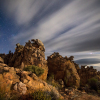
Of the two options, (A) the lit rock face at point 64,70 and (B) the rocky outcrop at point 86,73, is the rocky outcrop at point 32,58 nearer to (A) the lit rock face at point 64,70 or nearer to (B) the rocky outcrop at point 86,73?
(A) the lit rock face at point 64,70

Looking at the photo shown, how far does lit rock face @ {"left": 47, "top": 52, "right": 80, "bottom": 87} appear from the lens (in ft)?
58.8

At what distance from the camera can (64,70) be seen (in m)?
19.6

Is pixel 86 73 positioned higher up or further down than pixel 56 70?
further down

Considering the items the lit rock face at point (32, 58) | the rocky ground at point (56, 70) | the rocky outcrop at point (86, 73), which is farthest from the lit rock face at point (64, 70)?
the rocky outcrop at point (86, 73)

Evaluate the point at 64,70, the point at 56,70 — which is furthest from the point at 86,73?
the point at 56,70

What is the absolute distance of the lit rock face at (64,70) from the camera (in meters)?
17.9

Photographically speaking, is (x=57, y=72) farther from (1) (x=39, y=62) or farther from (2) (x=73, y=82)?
(1) (x=39, y=62)

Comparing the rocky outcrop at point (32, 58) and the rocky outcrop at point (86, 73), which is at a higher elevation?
the rocky outcrop at point (32, 58)

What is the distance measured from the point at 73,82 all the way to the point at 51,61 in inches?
312

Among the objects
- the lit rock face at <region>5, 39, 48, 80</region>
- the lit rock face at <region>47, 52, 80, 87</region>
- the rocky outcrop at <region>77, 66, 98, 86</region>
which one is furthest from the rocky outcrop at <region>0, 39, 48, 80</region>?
the rocky outcrop at <region>77, 66, 98, 86</region>

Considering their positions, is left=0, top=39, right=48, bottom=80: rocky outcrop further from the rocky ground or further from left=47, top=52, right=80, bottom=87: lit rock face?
left=47, top=52, right=80, bottom=87: lit rock face

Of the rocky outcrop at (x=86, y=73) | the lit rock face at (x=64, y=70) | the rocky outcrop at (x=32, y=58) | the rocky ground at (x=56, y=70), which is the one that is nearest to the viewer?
the rocky ground at (x=56, y=70)

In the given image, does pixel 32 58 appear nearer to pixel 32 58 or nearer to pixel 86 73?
pixel 32 58

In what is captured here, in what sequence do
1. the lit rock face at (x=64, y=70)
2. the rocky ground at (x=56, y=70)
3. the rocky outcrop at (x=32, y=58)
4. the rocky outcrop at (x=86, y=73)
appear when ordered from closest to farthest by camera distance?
the rocky ground at (x=56, y=70) < the rocky outcrop at (x=32, y=58) < the lit rock face at (x=64, y=70) < the rocky outcrop at (x=86, y=73)
